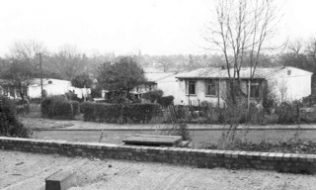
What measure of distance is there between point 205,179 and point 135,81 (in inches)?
1130

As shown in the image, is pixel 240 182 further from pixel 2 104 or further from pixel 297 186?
pixel 2 104

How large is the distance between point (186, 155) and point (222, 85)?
24.9 meters

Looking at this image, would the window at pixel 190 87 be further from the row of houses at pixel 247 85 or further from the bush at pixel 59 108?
the bush at pixel 59 108

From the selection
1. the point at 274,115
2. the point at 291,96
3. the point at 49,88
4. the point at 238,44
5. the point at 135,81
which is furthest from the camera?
the point at 49,88

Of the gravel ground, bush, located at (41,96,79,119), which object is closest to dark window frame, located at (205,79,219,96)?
bush, located at (41,96,79,119)

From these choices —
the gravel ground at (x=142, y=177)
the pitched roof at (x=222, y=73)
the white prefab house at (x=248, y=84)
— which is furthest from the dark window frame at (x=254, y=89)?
the gravel ground at (x=142, y=177)

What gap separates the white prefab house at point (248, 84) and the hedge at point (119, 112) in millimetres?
5142

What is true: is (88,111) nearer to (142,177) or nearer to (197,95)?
(197,95)

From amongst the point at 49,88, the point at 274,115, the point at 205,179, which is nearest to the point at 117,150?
the point at 205,179

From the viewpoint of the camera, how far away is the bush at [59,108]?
29172mm

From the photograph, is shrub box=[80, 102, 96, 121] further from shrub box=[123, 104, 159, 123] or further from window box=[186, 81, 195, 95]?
window box=[186, 81, 195, 95]

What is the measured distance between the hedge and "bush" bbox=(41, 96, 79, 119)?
1.97m

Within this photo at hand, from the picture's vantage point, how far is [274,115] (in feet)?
71.2

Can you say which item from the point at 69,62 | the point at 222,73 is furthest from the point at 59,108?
the point at 69,62
